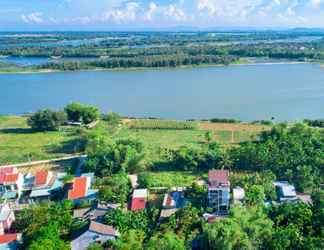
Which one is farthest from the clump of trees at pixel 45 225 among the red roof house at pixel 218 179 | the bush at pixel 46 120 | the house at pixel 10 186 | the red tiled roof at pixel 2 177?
the bush at pixel 46 120

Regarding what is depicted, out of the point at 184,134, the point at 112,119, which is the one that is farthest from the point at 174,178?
the point at 112,119

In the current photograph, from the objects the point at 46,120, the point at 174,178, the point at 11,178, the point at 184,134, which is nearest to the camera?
the point at 11,178

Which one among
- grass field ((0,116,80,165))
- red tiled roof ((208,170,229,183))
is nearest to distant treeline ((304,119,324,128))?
red tiled roof ((208,170,229,183))

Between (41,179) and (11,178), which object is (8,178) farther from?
(41,179)

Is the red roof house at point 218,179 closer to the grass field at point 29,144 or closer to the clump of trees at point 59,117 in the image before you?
the grass field at point 29,144

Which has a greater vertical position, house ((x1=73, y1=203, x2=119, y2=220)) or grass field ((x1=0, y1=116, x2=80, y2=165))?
house ((x1=73, y1=203, x2=119, y2=220))

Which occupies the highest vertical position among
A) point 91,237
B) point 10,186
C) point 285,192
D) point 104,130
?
point 91,237

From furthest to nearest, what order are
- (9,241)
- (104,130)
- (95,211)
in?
1. (104,130)
2. (95,211)
3. (9,241)

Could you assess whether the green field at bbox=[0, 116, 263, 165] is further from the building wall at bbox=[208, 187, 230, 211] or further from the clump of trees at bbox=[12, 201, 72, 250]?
the clump of trees at bbox=[12, 201, 72, 250]
